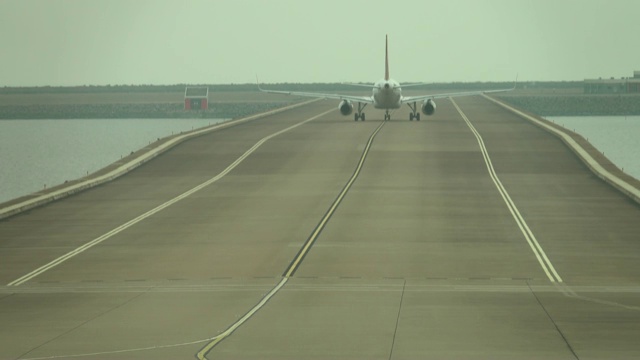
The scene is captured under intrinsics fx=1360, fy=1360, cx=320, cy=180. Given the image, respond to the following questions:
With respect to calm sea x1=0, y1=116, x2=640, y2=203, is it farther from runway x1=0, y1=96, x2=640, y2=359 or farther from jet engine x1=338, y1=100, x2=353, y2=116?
jet engine x1=338, y1=100, x2=353, y2=116

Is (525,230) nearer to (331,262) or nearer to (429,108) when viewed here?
(331,262)

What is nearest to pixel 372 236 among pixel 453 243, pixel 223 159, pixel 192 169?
pixel 453 243

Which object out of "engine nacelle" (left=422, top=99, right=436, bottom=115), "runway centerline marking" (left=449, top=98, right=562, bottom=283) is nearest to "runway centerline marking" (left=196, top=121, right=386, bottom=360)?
"runway centerline marking" (left=449, top=98, right=562, bottom=283)

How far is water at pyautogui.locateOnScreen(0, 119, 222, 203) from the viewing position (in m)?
99.5

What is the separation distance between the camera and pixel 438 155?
73188 mm

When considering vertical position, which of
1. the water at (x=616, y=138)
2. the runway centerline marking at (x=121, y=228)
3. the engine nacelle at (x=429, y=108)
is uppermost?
the runway centerline marking at (x=121, y=228)

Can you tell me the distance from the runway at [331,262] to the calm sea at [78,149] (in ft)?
61.8

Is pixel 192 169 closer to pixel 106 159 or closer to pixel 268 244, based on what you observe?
pixel 268 244

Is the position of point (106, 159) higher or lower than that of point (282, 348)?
lower

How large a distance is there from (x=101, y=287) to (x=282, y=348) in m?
10.4

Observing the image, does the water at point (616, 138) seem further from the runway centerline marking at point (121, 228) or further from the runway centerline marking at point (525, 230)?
the runway centerline marking at point (121, 228)

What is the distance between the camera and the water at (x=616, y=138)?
109981 mm

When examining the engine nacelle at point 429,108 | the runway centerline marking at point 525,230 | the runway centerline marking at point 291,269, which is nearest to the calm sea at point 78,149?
the engine nacelle at point 429,108

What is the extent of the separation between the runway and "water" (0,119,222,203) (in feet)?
99.8
